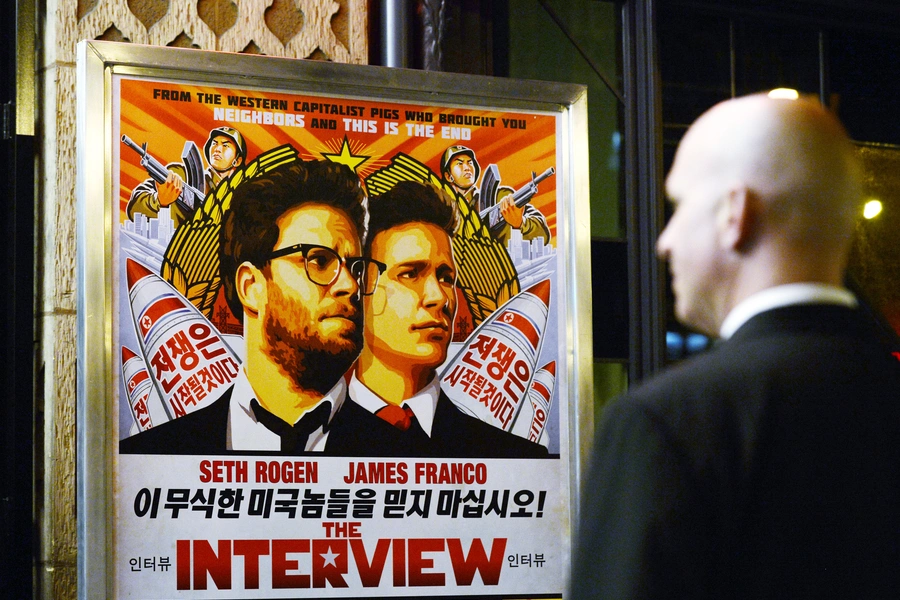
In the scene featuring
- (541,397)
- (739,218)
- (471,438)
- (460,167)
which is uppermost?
→ (460,167)

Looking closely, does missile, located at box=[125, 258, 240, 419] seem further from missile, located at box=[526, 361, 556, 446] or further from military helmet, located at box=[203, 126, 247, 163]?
missile, located at box=[526, 361, 556, 446]

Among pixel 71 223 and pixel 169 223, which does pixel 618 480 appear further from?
pixel 71 223

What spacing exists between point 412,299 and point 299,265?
0.42m

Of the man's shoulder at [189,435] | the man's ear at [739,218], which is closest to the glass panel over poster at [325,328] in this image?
the man's shoulder at [189,435]

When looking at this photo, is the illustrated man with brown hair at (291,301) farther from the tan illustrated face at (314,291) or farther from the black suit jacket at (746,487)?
the black suit jacket at (746,487)

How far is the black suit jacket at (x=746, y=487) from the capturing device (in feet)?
4.59

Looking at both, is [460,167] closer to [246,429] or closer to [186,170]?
[186,170]

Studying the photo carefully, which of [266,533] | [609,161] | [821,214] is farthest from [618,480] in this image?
[609,161]

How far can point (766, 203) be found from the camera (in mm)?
1557

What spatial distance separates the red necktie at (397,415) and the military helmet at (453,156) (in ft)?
2.72

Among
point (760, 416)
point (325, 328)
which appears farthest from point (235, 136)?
point (760, 416)

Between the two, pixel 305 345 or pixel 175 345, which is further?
pixel 305 345

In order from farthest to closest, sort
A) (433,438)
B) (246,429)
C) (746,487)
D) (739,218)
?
1. (433,438)
2. (246,429)
3. (739,218)
4. (746,487)

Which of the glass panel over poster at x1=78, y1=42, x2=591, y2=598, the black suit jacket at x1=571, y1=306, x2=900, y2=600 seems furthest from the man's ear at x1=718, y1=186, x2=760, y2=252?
the glass panel over poster at x1=78, y1=42, x2=591, y2=598
